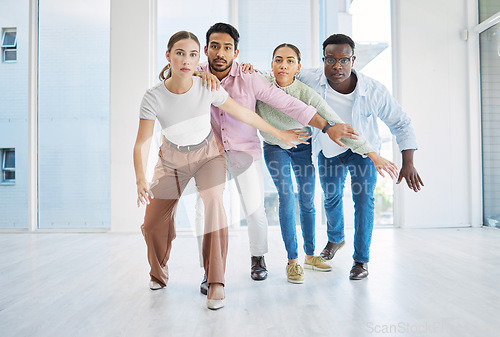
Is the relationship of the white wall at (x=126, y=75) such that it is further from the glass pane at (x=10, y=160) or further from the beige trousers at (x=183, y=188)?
the beige trousers at (x=183, y=188)

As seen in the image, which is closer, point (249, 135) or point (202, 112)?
point (202, 112)

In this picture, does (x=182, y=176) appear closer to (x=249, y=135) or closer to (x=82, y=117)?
(x=249, y=135)

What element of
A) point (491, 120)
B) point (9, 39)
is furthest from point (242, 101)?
point (9, 39)

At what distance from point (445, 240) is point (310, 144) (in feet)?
6.08

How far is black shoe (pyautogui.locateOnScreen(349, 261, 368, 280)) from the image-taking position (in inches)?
87.4

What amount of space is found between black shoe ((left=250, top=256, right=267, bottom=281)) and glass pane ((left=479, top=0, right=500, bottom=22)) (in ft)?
11.8

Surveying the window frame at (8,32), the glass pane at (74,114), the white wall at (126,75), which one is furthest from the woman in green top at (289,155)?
the window frame at (8,32)

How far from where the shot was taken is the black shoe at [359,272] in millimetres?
2219

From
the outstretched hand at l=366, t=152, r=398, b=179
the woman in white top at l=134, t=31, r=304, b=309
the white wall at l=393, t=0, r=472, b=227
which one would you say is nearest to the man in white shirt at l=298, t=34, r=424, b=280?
the outstretched hand at l=366, t=152, r=398, b=179

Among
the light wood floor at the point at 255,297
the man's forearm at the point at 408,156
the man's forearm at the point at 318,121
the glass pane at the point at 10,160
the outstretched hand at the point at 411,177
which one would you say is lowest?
the light wood floor at the point at 255,297

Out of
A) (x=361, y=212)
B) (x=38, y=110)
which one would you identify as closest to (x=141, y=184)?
(x=361, y=212)

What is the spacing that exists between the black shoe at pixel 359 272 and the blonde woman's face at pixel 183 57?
4.43 ft

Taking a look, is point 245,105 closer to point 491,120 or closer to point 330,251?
point 330,251

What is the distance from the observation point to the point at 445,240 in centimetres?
347
